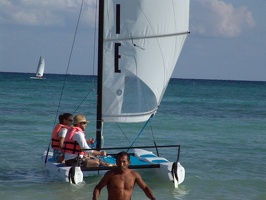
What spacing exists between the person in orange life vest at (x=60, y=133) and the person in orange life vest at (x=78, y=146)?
0.19 metres

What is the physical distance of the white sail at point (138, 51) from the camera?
533 inches

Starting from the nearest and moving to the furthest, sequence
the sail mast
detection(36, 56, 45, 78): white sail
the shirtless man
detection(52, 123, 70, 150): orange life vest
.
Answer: the shirtless man < detection(52, 123, 70, 150): orange life vest < the sail mast < detection(36, 56, 45, 78): white sail

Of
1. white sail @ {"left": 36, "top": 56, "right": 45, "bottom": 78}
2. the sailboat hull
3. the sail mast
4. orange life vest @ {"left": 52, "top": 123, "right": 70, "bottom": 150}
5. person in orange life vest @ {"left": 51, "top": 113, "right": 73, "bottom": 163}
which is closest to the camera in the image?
the sailboat hull

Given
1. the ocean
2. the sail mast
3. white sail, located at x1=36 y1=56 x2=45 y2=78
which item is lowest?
the ocean

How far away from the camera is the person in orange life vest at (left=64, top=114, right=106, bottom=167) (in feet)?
39.5

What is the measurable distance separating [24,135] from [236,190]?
405 inches

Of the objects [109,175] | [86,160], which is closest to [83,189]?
[86,160]

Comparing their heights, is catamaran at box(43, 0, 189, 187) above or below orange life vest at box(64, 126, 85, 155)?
above

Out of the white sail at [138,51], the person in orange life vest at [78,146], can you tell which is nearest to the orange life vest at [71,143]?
the person in orange life vest at [78,146]

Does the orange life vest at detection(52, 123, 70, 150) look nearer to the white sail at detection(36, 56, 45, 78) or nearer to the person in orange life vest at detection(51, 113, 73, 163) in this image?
the person in orange life vest at detection(51, 113, 73, 163)

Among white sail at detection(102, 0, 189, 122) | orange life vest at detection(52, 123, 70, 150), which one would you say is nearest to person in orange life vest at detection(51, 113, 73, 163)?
orange life vest at detection(52, 123, 70, 150)

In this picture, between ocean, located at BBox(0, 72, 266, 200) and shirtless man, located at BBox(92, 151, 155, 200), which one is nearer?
shirtless man, located at BBox(92, 151, 155, 200)

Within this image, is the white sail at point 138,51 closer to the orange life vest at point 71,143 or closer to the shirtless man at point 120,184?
the orange life vest at point 71,143

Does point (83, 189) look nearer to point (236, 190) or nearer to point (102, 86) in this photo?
point (102, 86)
